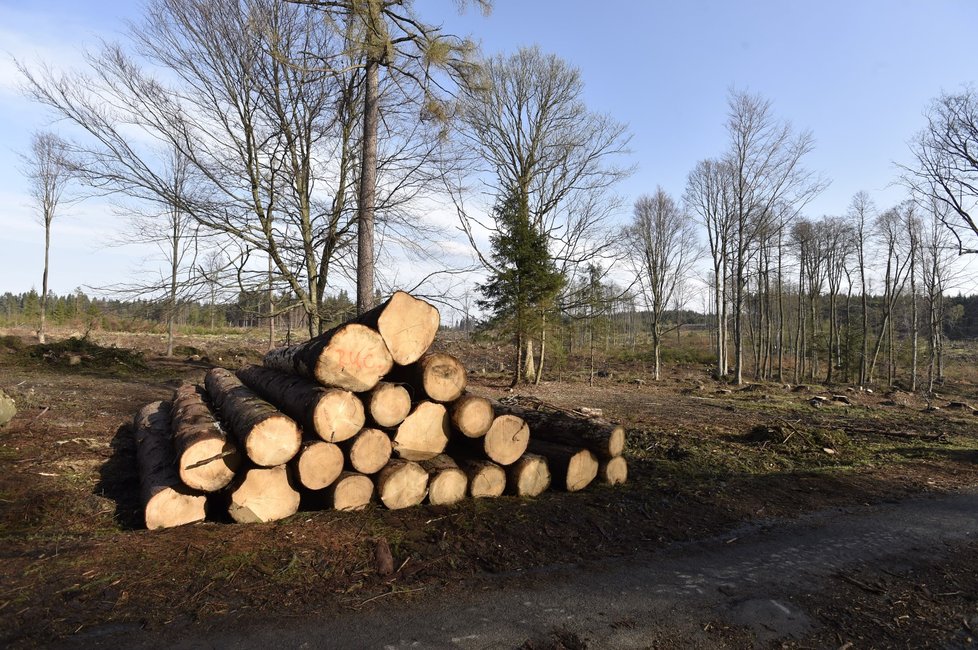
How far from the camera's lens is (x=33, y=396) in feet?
27.7

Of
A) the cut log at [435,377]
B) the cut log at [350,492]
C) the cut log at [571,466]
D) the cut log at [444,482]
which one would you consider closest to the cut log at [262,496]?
the cut log at [350,492]

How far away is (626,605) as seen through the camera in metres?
3.32

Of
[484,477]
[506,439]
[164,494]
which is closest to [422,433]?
[484,477]

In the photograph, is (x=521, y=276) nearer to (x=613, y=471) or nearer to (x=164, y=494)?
(x=613, y=471)

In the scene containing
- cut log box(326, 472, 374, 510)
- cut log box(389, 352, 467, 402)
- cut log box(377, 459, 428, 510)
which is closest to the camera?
cut log box(326, 472, 374, 510)

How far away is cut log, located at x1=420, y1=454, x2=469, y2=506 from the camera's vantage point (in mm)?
4844

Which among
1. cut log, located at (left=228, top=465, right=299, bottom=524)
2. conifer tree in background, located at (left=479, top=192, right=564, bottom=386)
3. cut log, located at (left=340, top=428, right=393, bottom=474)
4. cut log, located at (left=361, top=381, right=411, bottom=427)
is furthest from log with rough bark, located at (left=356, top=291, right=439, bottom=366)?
conifer tree in background, located at (left=479, top=192, right=564, bottom=386)

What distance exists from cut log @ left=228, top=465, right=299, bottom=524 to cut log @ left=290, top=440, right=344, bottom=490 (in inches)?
5.8

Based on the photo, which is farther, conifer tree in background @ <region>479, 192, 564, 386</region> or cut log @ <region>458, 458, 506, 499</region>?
conifer tree in background @ <region>479, 192, 564, 386</region>

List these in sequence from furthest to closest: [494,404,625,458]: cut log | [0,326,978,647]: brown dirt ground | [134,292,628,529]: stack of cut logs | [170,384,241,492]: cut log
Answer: [494,404,625,458]: cut log < [134,292,628,529]: stack of cut logs < [170,384,241,492]: cut log < [0,326,978,647]: brown dirt ground

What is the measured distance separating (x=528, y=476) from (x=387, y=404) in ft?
5.84

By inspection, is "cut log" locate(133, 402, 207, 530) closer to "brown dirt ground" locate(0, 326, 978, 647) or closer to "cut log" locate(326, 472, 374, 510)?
"brown dirt ground" locate(0, 326, 978, 647)

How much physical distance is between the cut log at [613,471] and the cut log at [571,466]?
0.37 feet

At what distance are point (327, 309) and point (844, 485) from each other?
9136 mm
